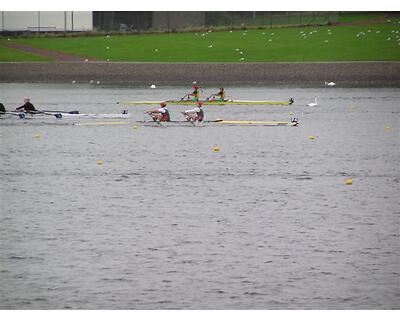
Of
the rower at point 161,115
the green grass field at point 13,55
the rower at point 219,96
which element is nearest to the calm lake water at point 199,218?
the rower at point 161,115

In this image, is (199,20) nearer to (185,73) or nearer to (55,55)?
(185,73)

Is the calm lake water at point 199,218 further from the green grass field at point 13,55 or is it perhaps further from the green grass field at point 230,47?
the green grass field at point 230,47

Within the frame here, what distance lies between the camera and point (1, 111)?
34688 mm

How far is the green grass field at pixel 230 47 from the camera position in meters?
36.9

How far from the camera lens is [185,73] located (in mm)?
57625

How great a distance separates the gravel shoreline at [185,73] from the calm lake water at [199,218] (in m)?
14.3

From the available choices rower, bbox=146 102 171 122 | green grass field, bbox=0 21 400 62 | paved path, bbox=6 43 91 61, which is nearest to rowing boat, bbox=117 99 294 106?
green grass field, bbox=0 21 400 62

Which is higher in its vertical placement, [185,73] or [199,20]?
[199,20]

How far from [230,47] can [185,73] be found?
5.20 metres

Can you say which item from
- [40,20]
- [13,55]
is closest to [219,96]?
[13,55]

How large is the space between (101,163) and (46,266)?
12.6 metres
